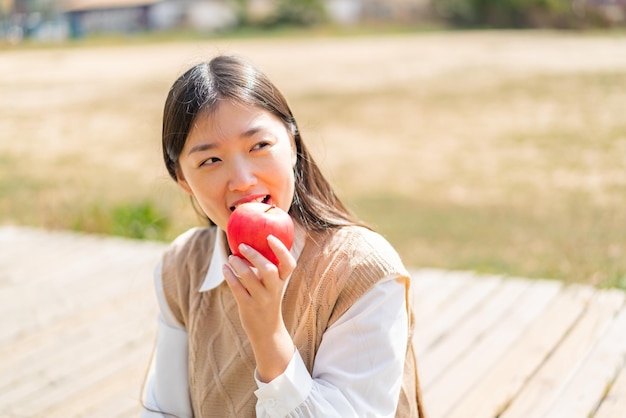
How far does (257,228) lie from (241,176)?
176 millimetres

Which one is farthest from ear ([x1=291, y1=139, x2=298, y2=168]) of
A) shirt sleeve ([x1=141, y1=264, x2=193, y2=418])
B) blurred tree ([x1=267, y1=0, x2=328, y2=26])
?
blurred tree ([x1=267, y1=0, x2=328, y2=26])

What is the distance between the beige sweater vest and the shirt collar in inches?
0.6

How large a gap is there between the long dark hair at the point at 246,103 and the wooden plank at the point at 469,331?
1186 millimetres

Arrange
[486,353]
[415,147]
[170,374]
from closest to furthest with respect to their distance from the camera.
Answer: [170,374] → [486,353] → [415,147]

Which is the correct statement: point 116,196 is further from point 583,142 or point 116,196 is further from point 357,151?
point 583,142

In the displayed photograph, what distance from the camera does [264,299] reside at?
1.52 m

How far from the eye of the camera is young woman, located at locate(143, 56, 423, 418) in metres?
1.57

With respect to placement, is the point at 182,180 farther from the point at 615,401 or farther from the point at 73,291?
the point at 73,291

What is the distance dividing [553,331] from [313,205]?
1639mm

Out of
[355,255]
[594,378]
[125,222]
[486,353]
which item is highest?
[355,255]

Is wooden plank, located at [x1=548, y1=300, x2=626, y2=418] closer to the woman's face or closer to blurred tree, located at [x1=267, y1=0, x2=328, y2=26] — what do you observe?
the woman's face

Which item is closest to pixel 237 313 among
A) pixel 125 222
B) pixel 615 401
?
pixel 615 401

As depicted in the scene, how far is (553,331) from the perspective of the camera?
3180 millimetres

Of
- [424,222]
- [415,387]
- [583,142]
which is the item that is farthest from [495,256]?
[583,142]
